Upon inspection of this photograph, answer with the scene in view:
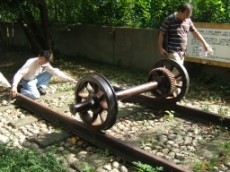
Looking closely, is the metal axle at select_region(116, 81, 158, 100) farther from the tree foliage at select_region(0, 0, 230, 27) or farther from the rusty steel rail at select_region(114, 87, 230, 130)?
the tree foliage at select_region(0, 0, 230, 27)

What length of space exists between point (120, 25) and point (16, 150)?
7045mm

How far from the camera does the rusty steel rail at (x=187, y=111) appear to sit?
582 cm

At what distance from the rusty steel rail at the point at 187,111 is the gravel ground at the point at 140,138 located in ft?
0.35

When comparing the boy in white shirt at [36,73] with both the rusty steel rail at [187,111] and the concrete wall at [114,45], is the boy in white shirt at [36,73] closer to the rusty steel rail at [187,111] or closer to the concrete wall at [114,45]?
the rusty steel rail at [187,111]

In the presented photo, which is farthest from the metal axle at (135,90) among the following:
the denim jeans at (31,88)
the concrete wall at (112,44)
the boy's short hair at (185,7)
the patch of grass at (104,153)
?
the concrete wall at (112,44)

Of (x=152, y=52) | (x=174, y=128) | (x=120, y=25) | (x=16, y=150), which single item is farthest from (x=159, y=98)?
(x=120, y=25)

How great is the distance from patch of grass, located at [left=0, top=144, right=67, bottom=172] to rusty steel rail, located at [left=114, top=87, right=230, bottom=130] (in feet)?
8.50

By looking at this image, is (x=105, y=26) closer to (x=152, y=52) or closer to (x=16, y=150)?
(x=152, y=52)

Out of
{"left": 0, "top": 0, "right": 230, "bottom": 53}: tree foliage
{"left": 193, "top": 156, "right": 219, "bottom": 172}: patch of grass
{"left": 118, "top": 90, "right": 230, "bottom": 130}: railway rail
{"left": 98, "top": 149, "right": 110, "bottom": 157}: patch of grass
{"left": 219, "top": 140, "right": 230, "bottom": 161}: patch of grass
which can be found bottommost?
{"left": 98, "top": 149, "right": 110, "bottom": 157}: patch of grass

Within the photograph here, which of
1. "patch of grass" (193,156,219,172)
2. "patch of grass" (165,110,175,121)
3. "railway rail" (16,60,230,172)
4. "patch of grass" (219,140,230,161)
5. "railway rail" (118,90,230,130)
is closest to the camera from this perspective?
"patch of grass" (193,156,219,172)

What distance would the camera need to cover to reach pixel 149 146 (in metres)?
5.26

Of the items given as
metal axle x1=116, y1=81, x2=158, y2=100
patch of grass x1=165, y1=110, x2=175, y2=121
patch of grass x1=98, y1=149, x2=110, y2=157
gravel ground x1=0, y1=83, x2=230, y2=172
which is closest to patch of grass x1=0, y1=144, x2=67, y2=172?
gravel ground x1=0, y1=83, x2=230, y2=172

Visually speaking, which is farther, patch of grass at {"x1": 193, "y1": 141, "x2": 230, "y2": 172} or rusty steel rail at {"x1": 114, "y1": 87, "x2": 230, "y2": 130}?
rusty steel rail at {"x1": 114, "y1": 87, "x2": 230, "y2": 130}

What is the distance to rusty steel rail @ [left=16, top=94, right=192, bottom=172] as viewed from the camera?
427 centimetres
